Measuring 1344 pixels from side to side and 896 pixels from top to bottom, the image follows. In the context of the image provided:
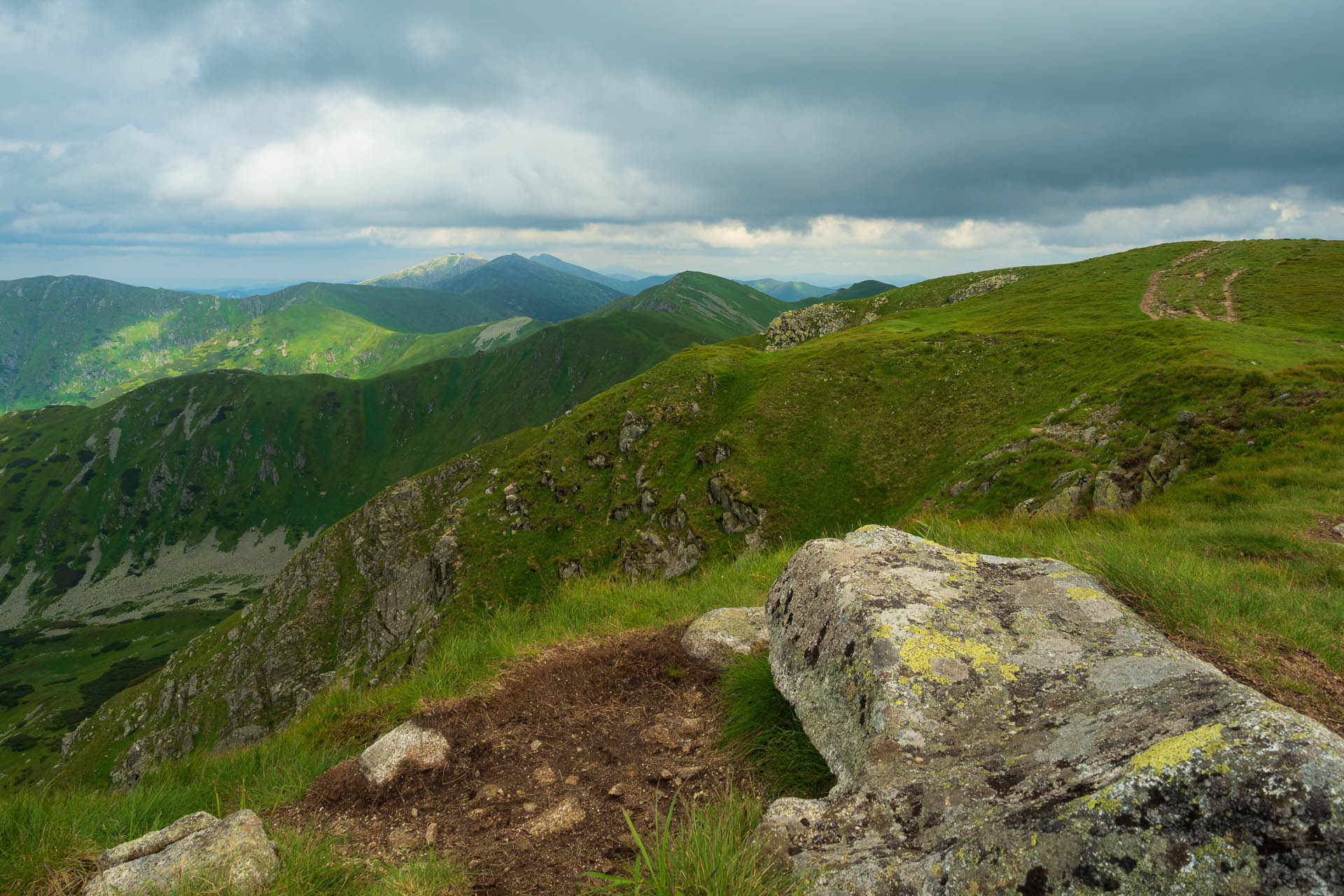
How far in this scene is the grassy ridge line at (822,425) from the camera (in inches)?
1684

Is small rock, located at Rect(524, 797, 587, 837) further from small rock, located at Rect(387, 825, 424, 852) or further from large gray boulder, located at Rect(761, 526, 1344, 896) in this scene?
large gray boulder, located at Rect(761, 526, 1344, 896)

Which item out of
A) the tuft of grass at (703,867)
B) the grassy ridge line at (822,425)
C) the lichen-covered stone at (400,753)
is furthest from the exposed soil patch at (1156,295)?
the lichen-covered stone at (400,753)

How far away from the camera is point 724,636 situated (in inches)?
345

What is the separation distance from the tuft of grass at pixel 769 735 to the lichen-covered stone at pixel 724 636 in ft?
1.97

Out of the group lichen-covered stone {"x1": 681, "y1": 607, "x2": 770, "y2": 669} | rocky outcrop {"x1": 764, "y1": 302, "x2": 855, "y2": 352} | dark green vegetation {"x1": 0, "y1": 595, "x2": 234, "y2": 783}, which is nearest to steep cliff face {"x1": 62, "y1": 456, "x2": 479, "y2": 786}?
dark green vegetation {"x1": 0, "y1": 595, "x2": 234, "y2": 783}

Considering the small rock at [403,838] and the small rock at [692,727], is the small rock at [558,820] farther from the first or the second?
the small rock at [692,727]

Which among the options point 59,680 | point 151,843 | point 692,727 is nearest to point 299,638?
point 151,843

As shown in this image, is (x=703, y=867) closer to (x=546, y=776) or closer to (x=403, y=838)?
(x=546, y=776)

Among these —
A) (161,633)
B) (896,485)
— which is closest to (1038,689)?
(896,485)

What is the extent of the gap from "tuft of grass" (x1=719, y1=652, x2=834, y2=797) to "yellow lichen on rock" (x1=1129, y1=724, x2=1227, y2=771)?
108 inches

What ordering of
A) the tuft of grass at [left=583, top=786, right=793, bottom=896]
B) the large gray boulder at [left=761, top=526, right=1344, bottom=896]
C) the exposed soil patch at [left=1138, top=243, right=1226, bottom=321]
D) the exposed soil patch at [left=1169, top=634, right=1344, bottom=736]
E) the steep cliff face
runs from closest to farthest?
1. the large gray boulder at [left=761, top=526, right=1344, bottom=896]
2. the tuft of grass at [left=583, top=786, right=793, bottom=896]
3. the exposed soil patch at [left=1169, top=634, right=1344, bottom=736]
4. the exposed soil patch at [left=1138, top=243, right=1226, bottom=321]
5. the steep cliff face

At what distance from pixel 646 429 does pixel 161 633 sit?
732 ft

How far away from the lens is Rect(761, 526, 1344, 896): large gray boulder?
2908 millimetres

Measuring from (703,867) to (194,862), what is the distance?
4232 millimetres
